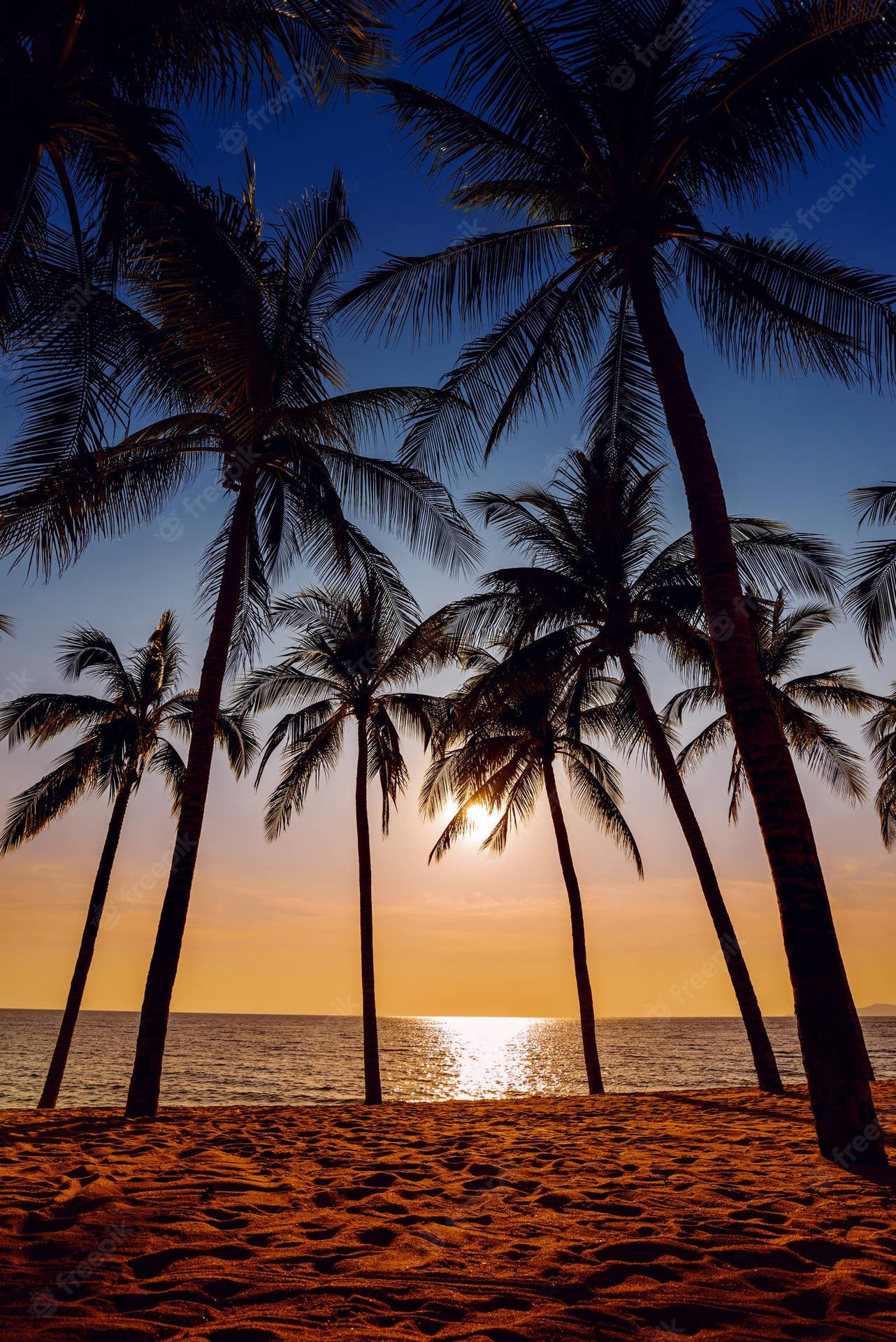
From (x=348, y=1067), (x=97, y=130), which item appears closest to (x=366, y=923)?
(x=97, y=130)

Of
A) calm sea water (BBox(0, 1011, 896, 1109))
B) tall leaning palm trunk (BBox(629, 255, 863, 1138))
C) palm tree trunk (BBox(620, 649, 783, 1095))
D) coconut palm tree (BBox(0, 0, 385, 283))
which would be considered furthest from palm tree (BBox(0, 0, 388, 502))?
calm sea water (BBox(0, 1011, 896, 1109))

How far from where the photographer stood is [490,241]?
28.7 ft

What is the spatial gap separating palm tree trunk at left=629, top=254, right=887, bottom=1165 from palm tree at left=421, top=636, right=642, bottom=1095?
234 inches

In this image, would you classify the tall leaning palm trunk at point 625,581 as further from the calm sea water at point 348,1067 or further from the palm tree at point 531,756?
the calm sea water at point 348,1067

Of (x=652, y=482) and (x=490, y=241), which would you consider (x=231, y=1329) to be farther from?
(x=652, y=482)

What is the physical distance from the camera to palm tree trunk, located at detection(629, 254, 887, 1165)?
5.34 metres

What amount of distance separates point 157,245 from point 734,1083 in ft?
133

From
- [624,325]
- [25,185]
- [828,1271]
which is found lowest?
[828,1271]

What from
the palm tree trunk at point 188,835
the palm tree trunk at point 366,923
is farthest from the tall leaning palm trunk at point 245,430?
the palm tree trunk at point 366,923

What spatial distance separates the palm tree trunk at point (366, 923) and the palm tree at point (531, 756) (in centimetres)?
167

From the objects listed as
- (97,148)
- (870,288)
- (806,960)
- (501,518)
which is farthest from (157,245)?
(501,518)

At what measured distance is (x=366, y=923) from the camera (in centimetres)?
1427

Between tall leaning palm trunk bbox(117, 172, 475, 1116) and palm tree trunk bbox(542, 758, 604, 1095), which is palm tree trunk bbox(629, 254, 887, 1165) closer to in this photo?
tall leaning palm trunk bbox(117, 172, 475, 1116)

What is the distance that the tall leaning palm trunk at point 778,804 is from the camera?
5348 millimetres
